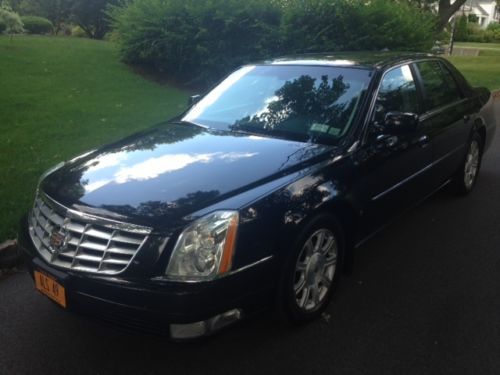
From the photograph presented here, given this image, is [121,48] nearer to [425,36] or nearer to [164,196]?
[425,36]

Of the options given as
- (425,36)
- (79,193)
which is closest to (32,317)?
(79,193)

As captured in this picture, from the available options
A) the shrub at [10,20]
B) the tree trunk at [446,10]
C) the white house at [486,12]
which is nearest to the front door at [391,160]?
the shrub at [10,20]

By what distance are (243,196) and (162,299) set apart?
673 millimetres

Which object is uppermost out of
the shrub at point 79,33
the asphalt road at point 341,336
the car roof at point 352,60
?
the shrub at point 79,33

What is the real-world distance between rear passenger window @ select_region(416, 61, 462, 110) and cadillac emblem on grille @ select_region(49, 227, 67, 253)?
3.10 m

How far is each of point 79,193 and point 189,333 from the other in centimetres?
100

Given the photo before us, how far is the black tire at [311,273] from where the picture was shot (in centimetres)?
282

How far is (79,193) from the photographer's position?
2.82 m

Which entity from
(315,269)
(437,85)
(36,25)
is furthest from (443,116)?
Answer: (36,25)

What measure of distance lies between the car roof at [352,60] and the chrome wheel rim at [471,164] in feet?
4.44

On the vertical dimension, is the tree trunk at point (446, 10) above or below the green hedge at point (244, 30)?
above

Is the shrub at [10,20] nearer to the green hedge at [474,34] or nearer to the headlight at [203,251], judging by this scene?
the headlight at [203,251]

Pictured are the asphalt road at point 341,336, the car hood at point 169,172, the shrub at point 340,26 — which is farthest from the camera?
the shrub at point 340,26

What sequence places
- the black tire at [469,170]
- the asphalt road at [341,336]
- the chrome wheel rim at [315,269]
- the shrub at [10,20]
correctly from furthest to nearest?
the shrub at [10,20] < the black tire at [469,170] < the chrome wheel rim at [315,269] < the asphalt road at [341,336]
